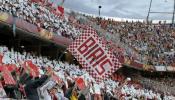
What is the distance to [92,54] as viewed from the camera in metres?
10.4

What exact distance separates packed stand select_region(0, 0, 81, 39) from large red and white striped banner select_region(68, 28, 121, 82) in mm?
11562

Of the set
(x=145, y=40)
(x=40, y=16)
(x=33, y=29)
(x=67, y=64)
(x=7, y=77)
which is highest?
(x=7, y=77)

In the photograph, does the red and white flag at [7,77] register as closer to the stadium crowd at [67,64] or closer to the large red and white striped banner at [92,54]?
the stadium crowd at [67,64]

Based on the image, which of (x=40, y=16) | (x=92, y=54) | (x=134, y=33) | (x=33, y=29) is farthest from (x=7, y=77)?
(x=134, y=33)

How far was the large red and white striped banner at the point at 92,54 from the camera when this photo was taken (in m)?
10.4

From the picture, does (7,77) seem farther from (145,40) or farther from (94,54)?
(145,40)

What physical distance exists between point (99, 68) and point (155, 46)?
121 ft

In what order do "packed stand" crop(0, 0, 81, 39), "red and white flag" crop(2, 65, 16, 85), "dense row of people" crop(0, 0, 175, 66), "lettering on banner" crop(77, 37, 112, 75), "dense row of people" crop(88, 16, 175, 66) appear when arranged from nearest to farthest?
"red and white flag" crop(2, 65, 16, 85) → "lettering on banner" crop(77, 37, 112, 75) → "packed stand" crop(0, 0, 81, 39) → "dense row of people" crop(0, 0, 175, 66) → "dense row of people" crop(88, 16, 175, 66)

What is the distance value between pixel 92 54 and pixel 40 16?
54.3 ft

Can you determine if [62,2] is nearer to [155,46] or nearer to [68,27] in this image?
→ [68,27]

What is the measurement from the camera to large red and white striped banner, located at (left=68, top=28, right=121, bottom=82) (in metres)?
10.4

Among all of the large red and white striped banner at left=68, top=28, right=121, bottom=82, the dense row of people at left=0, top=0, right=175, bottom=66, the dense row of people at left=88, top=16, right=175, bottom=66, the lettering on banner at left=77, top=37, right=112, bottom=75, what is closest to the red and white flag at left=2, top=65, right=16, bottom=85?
the large red and white striped banner at left=68, top=28, right=121, bottom=82

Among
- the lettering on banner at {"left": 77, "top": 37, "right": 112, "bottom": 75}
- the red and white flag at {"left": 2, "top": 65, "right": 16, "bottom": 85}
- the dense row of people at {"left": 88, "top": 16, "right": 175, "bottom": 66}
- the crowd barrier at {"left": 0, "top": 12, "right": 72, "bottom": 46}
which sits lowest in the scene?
the dense row of people at {"left": 88, "top": 16, "right": 175, "bottom": 66}

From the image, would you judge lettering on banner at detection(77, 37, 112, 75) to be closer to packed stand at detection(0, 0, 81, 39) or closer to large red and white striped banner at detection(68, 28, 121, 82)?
large red and white striped banner at detection(68, 28, 121, 82)
